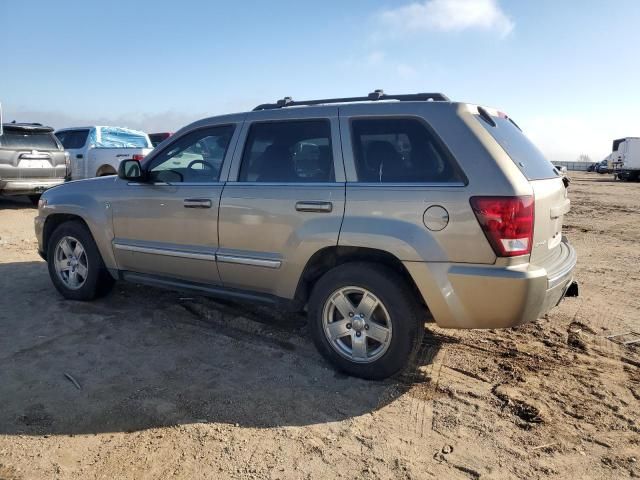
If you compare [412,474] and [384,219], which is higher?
[384,219]

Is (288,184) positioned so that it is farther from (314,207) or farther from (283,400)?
(283,400)

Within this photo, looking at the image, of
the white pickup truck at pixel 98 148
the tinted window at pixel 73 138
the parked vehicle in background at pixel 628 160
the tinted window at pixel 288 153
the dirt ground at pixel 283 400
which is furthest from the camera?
the parked vehicle in background at pixel 628 160

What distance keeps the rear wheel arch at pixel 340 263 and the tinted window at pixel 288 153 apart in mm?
547

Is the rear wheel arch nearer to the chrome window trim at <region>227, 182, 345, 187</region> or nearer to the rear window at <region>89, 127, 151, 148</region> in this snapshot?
the chrome window trim at <region>227, 182, 345, 187</region>

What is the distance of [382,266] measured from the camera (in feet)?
11.1

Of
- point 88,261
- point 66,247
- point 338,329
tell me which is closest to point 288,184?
point 338,329

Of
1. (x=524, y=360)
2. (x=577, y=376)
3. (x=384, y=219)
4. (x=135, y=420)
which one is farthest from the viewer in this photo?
(x=524, y=360)

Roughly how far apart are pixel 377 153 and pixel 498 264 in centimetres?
113

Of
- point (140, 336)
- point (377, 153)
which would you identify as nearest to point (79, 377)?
point (140, 336)

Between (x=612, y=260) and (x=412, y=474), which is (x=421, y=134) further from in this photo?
(x=612, y=260)

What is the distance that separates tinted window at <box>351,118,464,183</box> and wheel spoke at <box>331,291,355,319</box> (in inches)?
33.1

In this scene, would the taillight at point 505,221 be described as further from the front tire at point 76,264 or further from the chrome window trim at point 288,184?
the front tire at point 76,264

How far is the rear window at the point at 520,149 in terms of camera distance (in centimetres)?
323

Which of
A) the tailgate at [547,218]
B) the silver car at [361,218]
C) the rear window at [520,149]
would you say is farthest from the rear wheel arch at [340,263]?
the rear window at [520,149]
